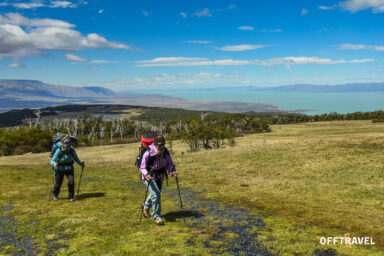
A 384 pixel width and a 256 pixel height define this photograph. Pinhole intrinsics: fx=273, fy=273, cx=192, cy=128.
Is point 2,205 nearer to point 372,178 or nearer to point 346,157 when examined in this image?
point 372,178

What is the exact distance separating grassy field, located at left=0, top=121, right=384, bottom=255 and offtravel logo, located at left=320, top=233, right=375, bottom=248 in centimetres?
21

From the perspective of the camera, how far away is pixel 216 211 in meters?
12.9

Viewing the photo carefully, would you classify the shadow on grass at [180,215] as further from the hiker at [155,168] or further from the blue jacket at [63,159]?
the blue jacket at [63,159]

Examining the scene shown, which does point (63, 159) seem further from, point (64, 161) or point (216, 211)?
point (216, 211)

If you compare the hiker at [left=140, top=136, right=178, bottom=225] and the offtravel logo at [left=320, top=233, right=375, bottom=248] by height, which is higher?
the hiker at [left=140, top=136, right=178, bottom=225]

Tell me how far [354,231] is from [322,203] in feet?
A: 13.8

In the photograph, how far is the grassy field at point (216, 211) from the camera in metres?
8.74

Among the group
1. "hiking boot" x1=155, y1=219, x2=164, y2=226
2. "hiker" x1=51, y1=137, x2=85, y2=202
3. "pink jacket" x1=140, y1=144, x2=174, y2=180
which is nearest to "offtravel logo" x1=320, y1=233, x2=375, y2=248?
"hiking boot" x1=155, y1=219, x2=164, y2=226

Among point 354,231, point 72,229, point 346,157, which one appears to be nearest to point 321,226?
point 354,231

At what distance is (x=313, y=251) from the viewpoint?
829 cm

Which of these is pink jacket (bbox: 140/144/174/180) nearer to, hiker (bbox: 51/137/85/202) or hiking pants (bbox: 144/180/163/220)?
hiking pants (bbox: 144/180/163/220)

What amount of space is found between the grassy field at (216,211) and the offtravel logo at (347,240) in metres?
0.21

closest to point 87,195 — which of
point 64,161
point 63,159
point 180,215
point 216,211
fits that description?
point 64,161

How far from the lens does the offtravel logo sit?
353 inches
